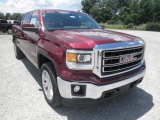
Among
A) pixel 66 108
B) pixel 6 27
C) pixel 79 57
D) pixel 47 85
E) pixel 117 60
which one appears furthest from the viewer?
pixel 6 27

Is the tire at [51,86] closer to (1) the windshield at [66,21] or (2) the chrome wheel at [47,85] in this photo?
(2) the chrome wheel at [47,85]

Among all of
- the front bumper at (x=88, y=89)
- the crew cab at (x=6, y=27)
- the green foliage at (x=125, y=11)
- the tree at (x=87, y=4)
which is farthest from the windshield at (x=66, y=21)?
the tree at (x=87, y=4)

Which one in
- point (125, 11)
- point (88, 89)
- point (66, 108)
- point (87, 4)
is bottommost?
point (66, 108)

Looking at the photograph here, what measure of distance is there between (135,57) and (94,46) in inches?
42.4

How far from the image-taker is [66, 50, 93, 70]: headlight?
336 centimetres

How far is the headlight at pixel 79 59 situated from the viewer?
3355 millimetres

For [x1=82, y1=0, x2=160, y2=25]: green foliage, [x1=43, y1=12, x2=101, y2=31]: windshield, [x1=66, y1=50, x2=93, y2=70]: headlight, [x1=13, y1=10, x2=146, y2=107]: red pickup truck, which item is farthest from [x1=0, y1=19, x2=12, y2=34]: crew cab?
[x1=82, y1=0, x2=160, y2=25]: green foliage

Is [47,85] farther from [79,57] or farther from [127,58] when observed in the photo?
[127,58]

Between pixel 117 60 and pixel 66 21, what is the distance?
2.01 meters

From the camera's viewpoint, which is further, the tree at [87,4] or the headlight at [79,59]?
the tree at [87,4]

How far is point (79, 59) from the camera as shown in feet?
11.1

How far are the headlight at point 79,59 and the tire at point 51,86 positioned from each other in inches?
24.1

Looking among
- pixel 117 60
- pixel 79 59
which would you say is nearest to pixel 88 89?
pixel 79 59

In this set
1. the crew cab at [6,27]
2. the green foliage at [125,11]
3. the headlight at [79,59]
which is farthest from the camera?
the green foliage at [125,11]
